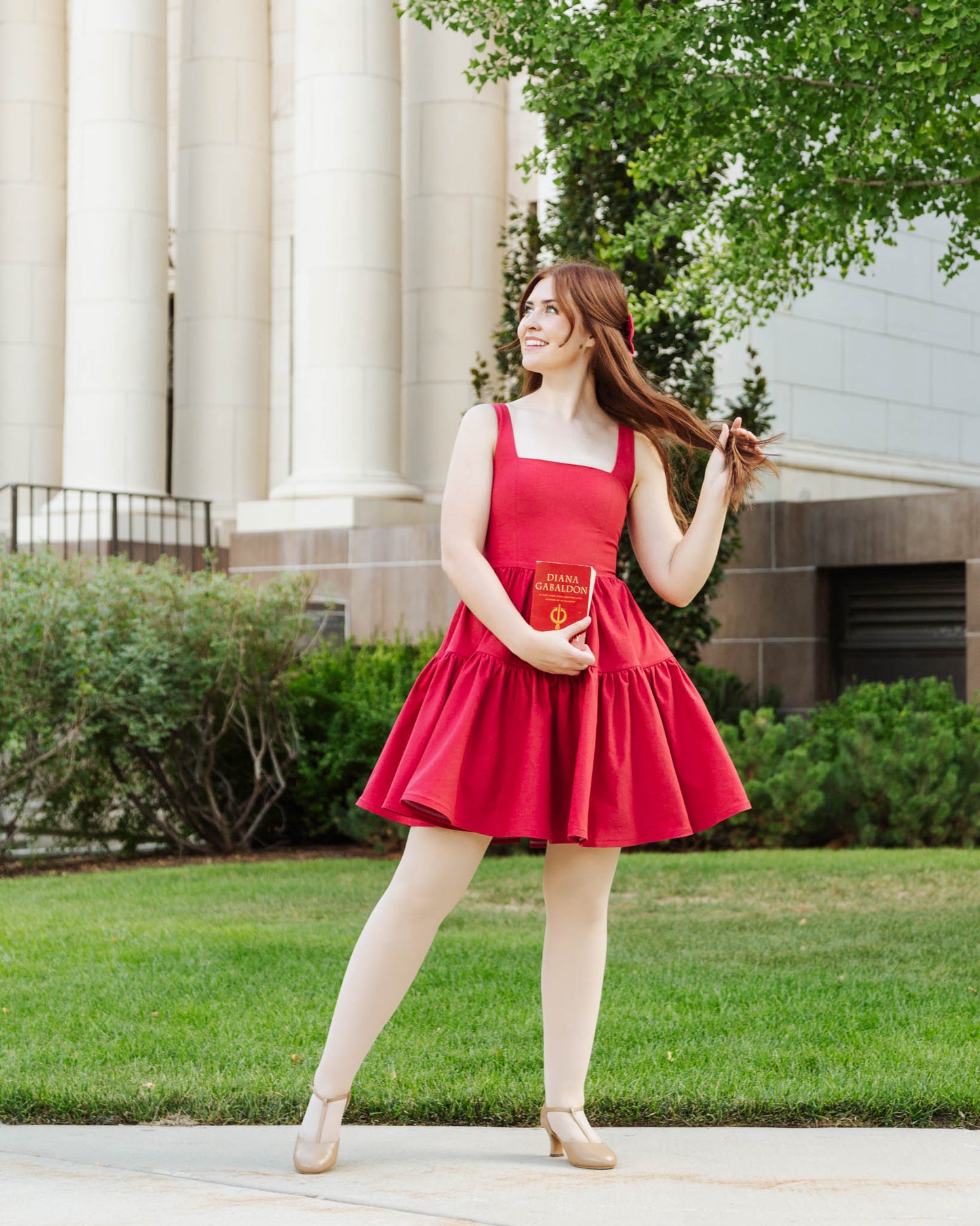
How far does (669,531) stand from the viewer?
419cm

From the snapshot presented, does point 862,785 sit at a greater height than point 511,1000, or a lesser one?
greater

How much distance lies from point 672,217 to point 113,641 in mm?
5044

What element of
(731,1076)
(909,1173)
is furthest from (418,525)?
(909,1173)

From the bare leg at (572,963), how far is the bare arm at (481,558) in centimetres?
49

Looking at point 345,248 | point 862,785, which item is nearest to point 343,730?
point 862,785

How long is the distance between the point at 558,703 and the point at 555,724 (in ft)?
0.17

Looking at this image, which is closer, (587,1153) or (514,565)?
(587,1153)

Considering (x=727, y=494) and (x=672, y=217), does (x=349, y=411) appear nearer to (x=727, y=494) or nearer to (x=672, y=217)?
(x=672, y=217)

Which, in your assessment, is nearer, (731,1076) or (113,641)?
(731,1076)

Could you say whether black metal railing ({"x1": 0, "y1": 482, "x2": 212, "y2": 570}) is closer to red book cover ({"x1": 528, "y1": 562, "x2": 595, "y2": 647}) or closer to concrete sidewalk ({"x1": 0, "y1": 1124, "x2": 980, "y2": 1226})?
concrete sidewalk ({"x1": 0, "y1": 1124, "x2": 980, "y2": 1226})

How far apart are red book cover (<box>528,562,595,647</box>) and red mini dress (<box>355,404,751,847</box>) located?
56 mm

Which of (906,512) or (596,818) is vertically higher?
(906,512)

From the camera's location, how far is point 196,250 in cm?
2038

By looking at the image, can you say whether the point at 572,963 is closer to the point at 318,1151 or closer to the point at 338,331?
the point at 318,1151
